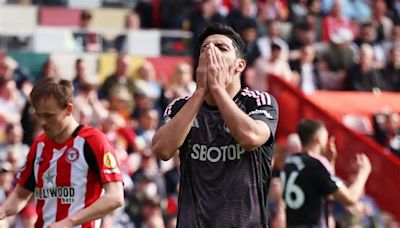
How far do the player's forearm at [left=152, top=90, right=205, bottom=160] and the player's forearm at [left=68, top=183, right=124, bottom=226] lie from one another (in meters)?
1.07

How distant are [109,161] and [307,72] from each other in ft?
35.6

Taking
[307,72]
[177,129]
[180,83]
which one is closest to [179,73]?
[180,83]

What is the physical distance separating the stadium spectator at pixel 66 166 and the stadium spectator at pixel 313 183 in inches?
114

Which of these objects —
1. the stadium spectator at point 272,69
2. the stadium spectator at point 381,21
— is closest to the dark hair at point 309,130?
the stadium spectator at point 272,69

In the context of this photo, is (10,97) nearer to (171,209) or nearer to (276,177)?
(171,209)

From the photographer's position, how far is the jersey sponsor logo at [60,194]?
819 centimetres

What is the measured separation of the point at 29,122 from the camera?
567 inches

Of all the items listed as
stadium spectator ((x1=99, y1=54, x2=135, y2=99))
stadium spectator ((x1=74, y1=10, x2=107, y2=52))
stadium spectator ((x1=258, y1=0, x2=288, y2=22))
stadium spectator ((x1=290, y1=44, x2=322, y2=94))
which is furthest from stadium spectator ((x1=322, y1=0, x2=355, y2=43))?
stadium spectator ((x1=99, y1=54, x2=135, y2=99))

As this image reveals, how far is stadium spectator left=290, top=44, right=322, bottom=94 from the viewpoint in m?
Result: 18.5

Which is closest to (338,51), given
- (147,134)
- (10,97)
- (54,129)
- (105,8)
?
(105,8)

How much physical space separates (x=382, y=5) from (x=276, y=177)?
949 cm

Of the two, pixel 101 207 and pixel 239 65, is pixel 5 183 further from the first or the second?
pixel 239 65

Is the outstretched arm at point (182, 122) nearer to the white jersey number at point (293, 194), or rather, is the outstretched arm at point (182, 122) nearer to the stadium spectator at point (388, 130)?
the white jersey number at point (293, 194)

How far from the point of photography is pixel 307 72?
1862cm
